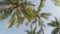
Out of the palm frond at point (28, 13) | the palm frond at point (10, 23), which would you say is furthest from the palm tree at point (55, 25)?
the palm frond at point (10, 23)

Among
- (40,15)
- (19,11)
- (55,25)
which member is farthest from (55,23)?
(19,11)

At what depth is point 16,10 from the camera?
1.00 meters

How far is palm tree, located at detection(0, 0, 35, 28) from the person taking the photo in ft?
3.23

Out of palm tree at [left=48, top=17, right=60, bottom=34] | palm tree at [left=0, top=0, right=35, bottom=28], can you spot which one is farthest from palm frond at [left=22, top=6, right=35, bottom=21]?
palm tree at [left=48, top=17, right=60, bottom=34]

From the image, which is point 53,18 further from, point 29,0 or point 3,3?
point 3,3

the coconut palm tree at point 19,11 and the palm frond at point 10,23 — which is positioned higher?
the coconut palm tree at point 19,11

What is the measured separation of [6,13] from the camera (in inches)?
38.8

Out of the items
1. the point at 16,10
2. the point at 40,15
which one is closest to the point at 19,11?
the point at 16,10

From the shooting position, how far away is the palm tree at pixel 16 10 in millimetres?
985

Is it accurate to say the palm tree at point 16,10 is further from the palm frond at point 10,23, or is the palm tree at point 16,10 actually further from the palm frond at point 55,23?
the palm frond at point 55,23

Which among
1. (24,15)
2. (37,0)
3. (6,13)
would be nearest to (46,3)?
(37,0)

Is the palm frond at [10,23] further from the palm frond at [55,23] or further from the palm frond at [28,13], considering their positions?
the palm frond at [55,23]

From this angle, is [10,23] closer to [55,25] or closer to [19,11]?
[19,11]

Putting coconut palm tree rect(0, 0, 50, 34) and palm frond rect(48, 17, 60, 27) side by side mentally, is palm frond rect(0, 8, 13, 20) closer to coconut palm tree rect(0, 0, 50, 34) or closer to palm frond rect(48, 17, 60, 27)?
coconut palm tree rect(0, 0, 50, 34)
